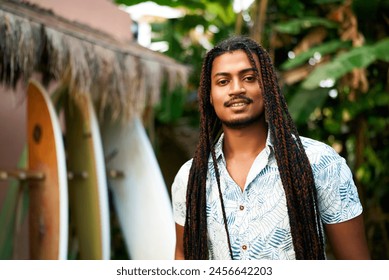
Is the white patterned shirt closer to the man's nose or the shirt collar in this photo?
the shirt collar

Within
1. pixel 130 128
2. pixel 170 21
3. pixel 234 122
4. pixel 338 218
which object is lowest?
pixel 338 218

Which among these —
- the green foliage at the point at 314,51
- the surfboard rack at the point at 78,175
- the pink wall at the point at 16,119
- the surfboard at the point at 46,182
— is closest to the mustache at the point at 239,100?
the surfboard at the point at 46,182

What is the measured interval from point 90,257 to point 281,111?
3037 mm

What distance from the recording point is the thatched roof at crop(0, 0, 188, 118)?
3.46 metres

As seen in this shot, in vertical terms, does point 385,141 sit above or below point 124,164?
above

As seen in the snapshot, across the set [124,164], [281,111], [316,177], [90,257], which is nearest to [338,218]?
[316,177]

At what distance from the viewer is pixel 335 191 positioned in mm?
1446

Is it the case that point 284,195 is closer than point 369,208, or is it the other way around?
point 284,195

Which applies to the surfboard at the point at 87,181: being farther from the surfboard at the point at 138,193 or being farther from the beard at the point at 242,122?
the beard at the point at 242,122

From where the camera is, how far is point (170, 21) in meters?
7.12

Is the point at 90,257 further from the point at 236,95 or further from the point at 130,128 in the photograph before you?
the point at 236,95

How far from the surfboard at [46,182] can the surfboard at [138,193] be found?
87 centimetres

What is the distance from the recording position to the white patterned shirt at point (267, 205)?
1448 mm

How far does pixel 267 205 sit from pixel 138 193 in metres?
3.25
